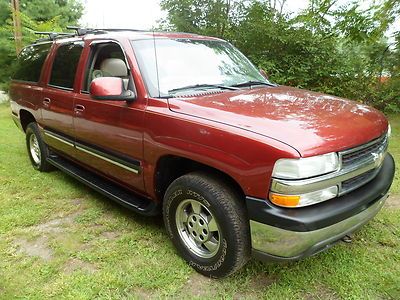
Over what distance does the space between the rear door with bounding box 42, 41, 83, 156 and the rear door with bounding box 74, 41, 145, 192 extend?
0.65 feet

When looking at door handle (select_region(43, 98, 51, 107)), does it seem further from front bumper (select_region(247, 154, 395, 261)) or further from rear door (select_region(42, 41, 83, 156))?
front bumper (select_region(247, 154, 395, 261))

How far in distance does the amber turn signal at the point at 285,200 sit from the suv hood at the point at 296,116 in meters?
0.28

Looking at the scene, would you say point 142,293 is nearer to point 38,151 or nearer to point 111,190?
point 111,190

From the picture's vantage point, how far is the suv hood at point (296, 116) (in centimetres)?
227

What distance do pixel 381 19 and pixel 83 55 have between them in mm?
6448

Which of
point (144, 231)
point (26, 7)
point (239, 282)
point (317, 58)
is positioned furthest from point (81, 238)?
point (26, 7)

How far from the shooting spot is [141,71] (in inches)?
122

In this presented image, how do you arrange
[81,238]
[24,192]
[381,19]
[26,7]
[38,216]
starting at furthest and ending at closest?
[26,7] < [381,19] < [24,192] < [38,216] < [81,238]

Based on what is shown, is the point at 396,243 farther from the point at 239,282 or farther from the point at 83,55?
the point at 83,55

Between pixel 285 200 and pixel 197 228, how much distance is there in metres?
0.89

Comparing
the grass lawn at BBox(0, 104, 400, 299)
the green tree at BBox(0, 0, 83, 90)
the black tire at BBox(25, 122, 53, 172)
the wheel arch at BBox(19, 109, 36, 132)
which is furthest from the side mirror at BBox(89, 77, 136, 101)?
A: the green tree at BBox(0, 0, 83, 90)

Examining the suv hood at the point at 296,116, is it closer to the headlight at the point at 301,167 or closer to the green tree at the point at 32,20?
the headlight at the point at 301,167

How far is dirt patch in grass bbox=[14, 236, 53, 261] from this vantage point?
3129 mm

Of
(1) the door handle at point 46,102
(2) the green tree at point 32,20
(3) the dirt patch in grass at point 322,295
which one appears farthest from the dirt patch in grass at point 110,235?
(2) the green tree at point 32,20
